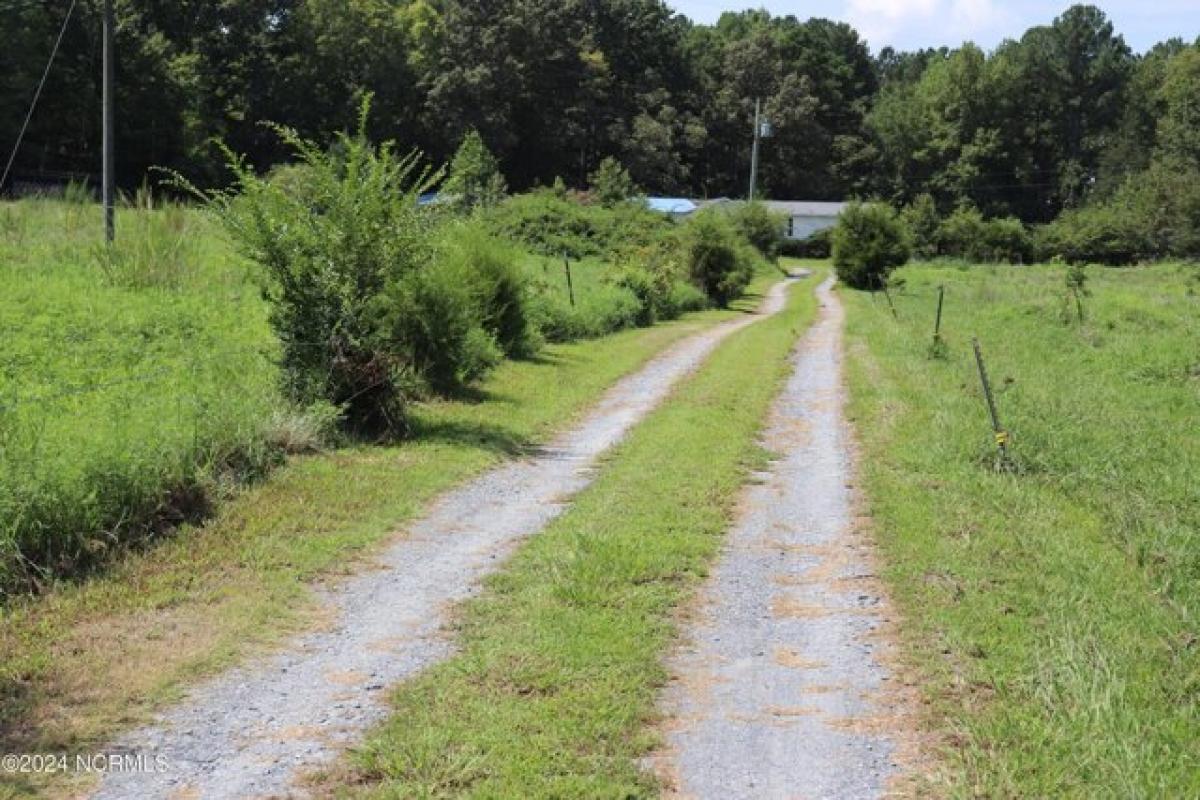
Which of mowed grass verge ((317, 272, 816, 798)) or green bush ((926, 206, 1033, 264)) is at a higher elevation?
green bush ((926, 206, 1033, 264))

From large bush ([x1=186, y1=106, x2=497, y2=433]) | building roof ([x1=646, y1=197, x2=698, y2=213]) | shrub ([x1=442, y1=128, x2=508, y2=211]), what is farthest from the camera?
building roof ([x1=646, y1=197, x2=698, y2=213])

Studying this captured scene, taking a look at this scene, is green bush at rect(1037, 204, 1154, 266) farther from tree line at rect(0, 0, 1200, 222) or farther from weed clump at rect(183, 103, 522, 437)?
weed clump at rect(183, 103, 522, 437)

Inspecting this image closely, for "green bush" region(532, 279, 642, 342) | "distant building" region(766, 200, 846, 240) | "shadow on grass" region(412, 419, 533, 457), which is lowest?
"shadow on grass" region(412, 419, 533, 457)

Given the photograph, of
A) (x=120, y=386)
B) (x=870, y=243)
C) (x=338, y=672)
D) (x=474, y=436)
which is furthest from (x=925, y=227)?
(x=338, y=672)

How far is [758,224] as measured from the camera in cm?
5712

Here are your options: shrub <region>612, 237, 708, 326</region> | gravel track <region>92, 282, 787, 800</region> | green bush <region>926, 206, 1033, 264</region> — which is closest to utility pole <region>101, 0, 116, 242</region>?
gravel track <region>92, 282, 787, 800</region>

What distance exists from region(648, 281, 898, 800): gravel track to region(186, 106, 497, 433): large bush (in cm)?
435

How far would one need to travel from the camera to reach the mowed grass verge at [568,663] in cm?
406

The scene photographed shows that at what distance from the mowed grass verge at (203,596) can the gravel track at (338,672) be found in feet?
0.71

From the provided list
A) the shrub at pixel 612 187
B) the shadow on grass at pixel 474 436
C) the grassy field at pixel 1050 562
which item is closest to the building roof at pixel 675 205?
the shrub at pixel 612 187

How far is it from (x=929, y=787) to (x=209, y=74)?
68572mm

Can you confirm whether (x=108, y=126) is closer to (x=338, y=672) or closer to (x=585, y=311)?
(x=585, y=311)

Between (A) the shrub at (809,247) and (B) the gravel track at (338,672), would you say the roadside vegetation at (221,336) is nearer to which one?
(B) the gravel track at (338,672)

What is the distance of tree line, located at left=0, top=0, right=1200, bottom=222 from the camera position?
173 feet
